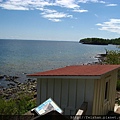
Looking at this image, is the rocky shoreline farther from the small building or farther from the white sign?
the white sign

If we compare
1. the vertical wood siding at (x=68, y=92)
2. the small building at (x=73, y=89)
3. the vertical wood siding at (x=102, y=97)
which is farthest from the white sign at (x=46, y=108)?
the vertical wood siding at (x=102, y=97)

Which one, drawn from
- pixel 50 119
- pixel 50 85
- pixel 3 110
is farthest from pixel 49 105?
pixel 3 110

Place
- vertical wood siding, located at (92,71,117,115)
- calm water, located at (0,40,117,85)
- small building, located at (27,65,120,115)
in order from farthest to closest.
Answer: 1. calm water, located at (0,40,117,85)
2. vertical wood siding, located at (92,71,117,115)
3. small building, located at (27,65,120,115)

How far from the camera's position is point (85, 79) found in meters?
6.86

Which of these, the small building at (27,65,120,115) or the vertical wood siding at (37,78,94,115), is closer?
the small building at (27,65,120,115)

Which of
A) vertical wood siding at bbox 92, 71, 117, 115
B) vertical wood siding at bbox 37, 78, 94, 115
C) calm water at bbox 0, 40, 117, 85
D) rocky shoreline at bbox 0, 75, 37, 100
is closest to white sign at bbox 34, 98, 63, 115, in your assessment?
vertical wood siding at bbox 37, 78, 94, 115

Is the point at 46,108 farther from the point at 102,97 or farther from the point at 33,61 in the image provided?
the point at 33,61

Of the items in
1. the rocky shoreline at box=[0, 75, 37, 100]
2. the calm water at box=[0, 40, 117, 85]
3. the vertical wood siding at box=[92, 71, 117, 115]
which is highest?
the vertical wood siding at box=[92, 71, 117, 115]

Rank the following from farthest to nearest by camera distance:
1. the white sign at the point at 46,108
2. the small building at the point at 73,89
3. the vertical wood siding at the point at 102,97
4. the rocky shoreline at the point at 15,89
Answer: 1. the rocky shoreline at the point at 15,89
2. the vertical wood siding at the point at 102,97
3. the small building at the point at 73,89
4. the white sign at the point at 46,108

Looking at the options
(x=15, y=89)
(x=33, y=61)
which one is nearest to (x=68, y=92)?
(x=15, y=89)

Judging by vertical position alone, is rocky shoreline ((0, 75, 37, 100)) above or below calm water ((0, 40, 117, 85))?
below

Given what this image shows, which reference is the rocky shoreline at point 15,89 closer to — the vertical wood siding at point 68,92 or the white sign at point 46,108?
the vertical wood siding at point 68,92

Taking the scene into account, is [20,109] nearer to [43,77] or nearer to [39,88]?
[39,88]

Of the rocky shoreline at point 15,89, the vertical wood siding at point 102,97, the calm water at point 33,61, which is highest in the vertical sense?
the vertical wood siding at point 102,97
